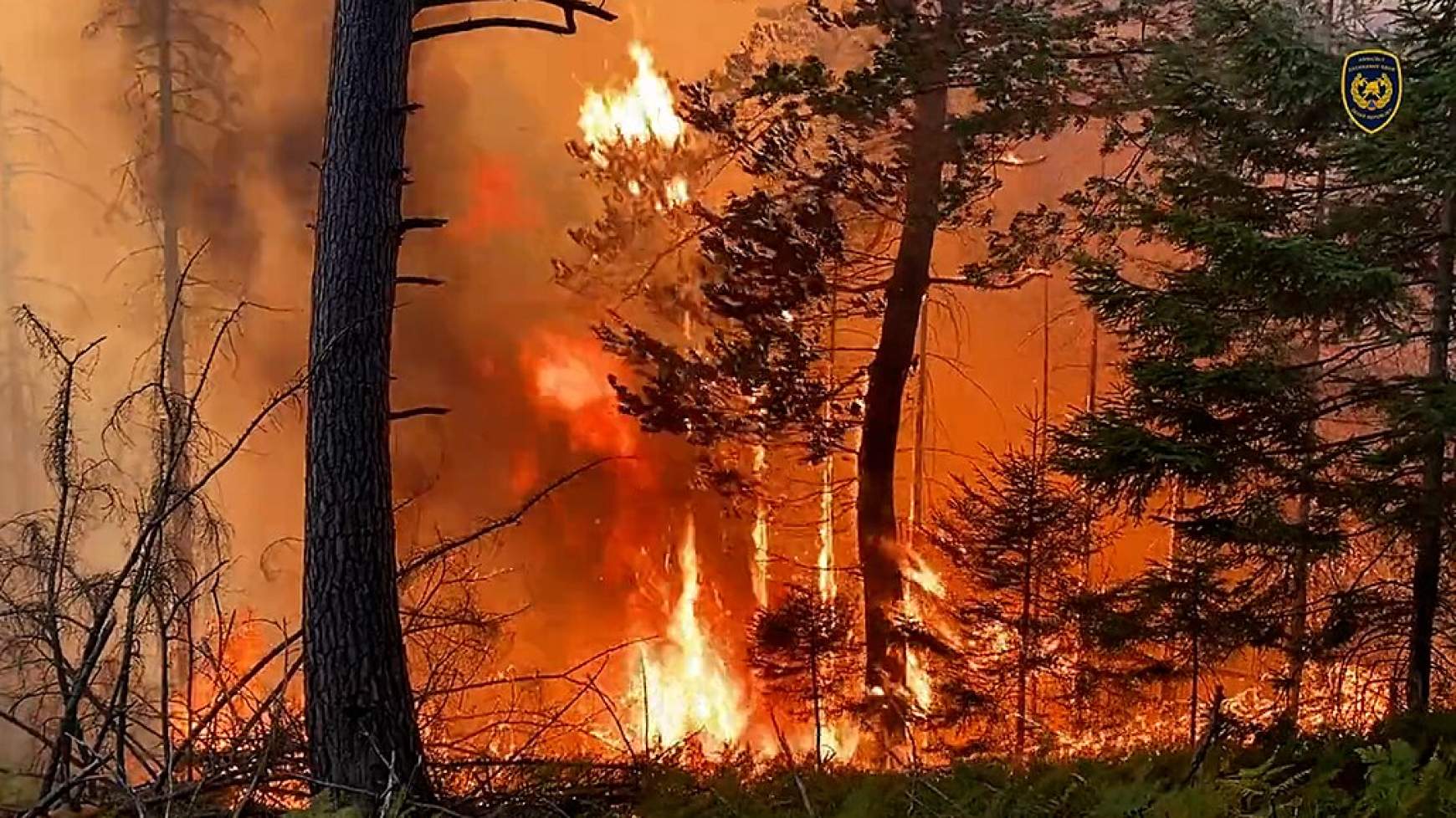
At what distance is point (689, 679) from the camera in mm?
7297

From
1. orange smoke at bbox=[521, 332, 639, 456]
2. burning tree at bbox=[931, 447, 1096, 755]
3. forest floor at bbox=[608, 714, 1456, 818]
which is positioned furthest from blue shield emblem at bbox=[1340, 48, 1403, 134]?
orange smoke at bbox=[521, 332, 639, 456]

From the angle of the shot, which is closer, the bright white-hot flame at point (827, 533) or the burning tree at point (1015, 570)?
the burning tree at point (1015, 570)

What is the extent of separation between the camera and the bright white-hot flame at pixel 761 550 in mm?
7164

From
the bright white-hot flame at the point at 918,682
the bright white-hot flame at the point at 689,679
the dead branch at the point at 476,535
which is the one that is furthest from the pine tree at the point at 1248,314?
the bright white-hot flame at the point at 689,679

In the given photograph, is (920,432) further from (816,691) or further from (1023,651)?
(816,691)

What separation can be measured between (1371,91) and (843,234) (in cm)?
302

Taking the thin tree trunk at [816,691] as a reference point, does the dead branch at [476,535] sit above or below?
above

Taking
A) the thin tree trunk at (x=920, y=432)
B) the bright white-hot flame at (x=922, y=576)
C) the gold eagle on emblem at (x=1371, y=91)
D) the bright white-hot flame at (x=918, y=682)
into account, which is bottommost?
the bright white-hot flame at (x=918, y=682)

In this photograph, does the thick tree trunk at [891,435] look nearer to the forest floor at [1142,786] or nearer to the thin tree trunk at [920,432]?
the thin tree trunk at [920,432]

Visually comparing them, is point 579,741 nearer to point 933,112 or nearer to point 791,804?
point 791,804

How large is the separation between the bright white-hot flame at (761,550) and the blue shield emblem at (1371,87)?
3.96 metres

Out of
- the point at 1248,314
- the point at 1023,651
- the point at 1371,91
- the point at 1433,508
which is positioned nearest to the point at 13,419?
the point at 1023,651

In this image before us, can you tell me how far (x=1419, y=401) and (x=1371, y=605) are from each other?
4.33 feet

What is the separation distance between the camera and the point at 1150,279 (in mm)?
6457
